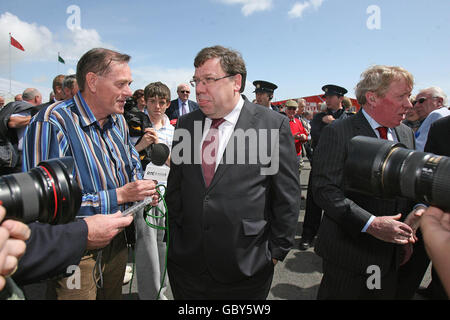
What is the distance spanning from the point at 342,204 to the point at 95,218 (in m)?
1.41

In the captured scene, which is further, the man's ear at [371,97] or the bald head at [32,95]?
the bald head at [32,95]

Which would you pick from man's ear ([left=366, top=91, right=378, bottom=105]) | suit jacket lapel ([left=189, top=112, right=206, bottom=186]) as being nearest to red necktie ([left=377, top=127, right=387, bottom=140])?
man's ear ([left=366, top=91, right=378, bottom=105])

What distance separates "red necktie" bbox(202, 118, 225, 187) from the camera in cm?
176

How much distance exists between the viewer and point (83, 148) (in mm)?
1640

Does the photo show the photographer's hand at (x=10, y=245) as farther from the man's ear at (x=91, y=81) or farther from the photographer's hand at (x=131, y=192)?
the man's ear at (x=91, y=81)

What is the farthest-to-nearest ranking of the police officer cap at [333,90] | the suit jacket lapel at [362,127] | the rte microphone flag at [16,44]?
the rte microphone flag at [16,44], the police officer cap at [333,90], the suit jacket lapel at [362,127]

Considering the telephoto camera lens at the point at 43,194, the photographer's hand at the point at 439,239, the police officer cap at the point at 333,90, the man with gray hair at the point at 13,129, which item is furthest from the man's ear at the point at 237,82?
the police officer cap at the point at 333,90

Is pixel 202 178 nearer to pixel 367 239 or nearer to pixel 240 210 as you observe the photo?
pixel 240 210

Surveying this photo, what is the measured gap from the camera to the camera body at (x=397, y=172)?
96cm

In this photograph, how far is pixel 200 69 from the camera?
186 centimetres

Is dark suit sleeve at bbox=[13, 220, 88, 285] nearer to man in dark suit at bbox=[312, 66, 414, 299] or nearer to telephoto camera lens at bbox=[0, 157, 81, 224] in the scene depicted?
telephoto camera lens at bbox=[0, 157, 81, 224]

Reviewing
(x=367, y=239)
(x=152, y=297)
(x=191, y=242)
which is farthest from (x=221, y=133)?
(x=152, y=297)

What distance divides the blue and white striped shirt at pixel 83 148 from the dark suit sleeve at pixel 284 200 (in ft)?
3.21
